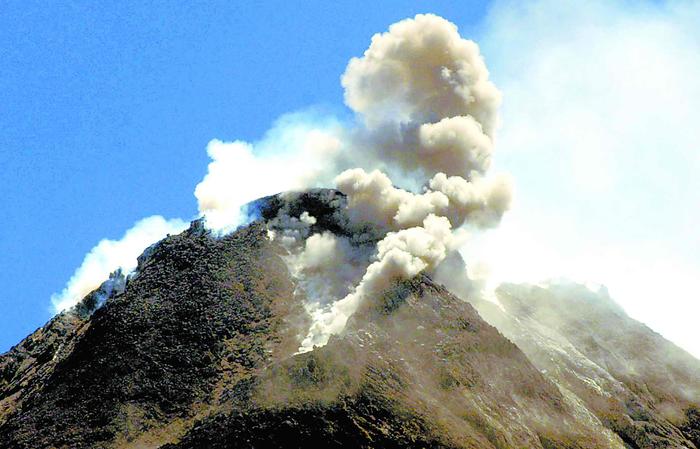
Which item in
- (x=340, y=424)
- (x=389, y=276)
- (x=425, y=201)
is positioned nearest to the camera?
(x=340, y=424)

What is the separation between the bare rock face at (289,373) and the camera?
76.5 meters

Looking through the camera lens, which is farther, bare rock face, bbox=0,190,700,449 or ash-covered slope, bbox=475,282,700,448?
ash-covered slope, bbox=475,282,700,448

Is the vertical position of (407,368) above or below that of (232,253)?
below

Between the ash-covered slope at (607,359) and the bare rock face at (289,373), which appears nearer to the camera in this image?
the bare rock face at (289,373)

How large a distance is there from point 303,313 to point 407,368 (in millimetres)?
19173

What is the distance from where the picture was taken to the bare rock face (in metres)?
76.5

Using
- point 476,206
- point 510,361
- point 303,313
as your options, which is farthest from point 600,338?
point 303,313

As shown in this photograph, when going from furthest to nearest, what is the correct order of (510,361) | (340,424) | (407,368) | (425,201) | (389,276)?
(425,201) → (389,276) → (510,361) → (407,368) → (340,424)

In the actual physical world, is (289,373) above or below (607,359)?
below

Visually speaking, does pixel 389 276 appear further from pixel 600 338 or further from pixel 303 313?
pixel 600 338

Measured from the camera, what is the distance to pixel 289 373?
263ft

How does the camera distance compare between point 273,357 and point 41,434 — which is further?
point 273,357

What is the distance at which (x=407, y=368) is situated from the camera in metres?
84.1

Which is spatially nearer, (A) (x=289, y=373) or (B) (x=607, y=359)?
(A) (x=289, y=373)
